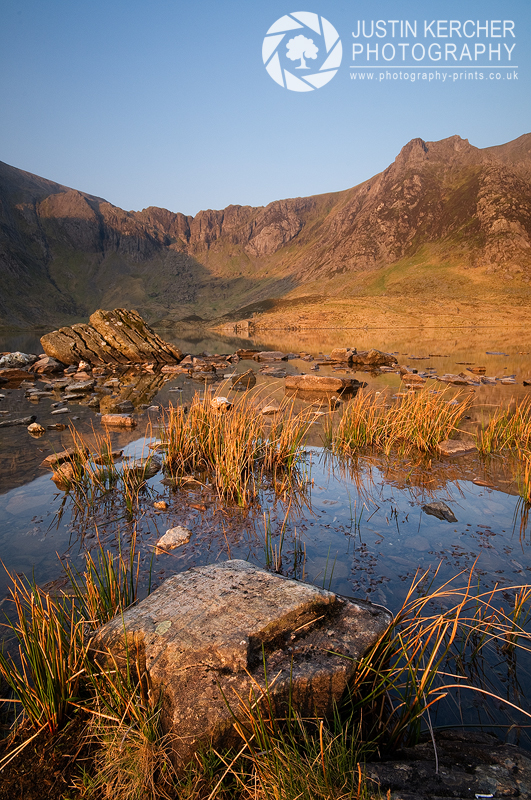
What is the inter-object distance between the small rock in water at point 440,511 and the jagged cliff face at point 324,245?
106337mm

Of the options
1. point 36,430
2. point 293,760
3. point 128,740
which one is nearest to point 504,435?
point 293,760

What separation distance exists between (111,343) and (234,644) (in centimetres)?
2377

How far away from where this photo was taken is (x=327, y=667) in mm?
2029

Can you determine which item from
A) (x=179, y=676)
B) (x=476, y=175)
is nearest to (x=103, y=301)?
(x=476, y=175)

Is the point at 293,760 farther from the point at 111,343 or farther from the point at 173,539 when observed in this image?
the point at 111,343

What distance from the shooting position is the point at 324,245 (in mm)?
168625

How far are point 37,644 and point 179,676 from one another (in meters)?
0.82

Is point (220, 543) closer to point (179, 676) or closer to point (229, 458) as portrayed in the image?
point (229, 458)

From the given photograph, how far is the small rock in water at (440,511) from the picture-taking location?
4690 mm

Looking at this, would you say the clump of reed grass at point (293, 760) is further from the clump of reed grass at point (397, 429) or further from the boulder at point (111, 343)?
the boulder at point (111, 343)

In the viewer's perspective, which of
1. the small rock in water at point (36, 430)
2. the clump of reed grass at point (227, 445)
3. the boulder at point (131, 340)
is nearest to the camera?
the clump of reed grass at point (227, 445)

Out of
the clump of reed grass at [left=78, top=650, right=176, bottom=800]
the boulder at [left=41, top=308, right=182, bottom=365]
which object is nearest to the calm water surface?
the clump of reed grass at [left=78, top=650, right=176, bottom=800]

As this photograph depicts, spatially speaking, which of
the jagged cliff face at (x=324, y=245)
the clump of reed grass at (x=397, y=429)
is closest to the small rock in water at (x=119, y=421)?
the clump of reed grass at (x=397, y=429)

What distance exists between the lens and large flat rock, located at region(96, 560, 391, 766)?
1.92 m
